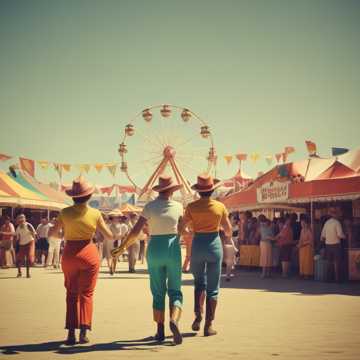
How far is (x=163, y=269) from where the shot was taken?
6328 mm

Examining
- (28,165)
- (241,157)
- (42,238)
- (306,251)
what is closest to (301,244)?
(306,251)

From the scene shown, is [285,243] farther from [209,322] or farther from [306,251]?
[209,322]

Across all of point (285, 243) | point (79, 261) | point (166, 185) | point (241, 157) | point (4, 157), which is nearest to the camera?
point (79, 261)

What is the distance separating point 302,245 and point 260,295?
500 centimetres

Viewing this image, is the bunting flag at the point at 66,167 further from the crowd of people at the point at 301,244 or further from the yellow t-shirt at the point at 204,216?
the yellow t-shirt at the point at 204,216

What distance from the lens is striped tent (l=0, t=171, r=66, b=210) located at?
22.9 m

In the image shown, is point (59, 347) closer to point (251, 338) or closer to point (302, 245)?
point (251, 338)

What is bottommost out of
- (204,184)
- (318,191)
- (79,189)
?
(79,189)

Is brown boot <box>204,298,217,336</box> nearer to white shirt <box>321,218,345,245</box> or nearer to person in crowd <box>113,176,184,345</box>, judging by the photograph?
person in crowd <box>113,176,184,345</box>

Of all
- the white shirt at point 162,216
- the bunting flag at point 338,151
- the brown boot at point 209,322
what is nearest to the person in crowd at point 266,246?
the bunting flag at point 338,151

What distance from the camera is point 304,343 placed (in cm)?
597

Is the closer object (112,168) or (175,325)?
(175,325)

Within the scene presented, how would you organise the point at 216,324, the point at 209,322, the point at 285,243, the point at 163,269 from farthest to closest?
1. the point at 285,243
2. the point at 216,324
3. the point at 209,322
4. the point at 163,269

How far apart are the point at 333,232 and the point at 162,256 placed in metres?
8.98
